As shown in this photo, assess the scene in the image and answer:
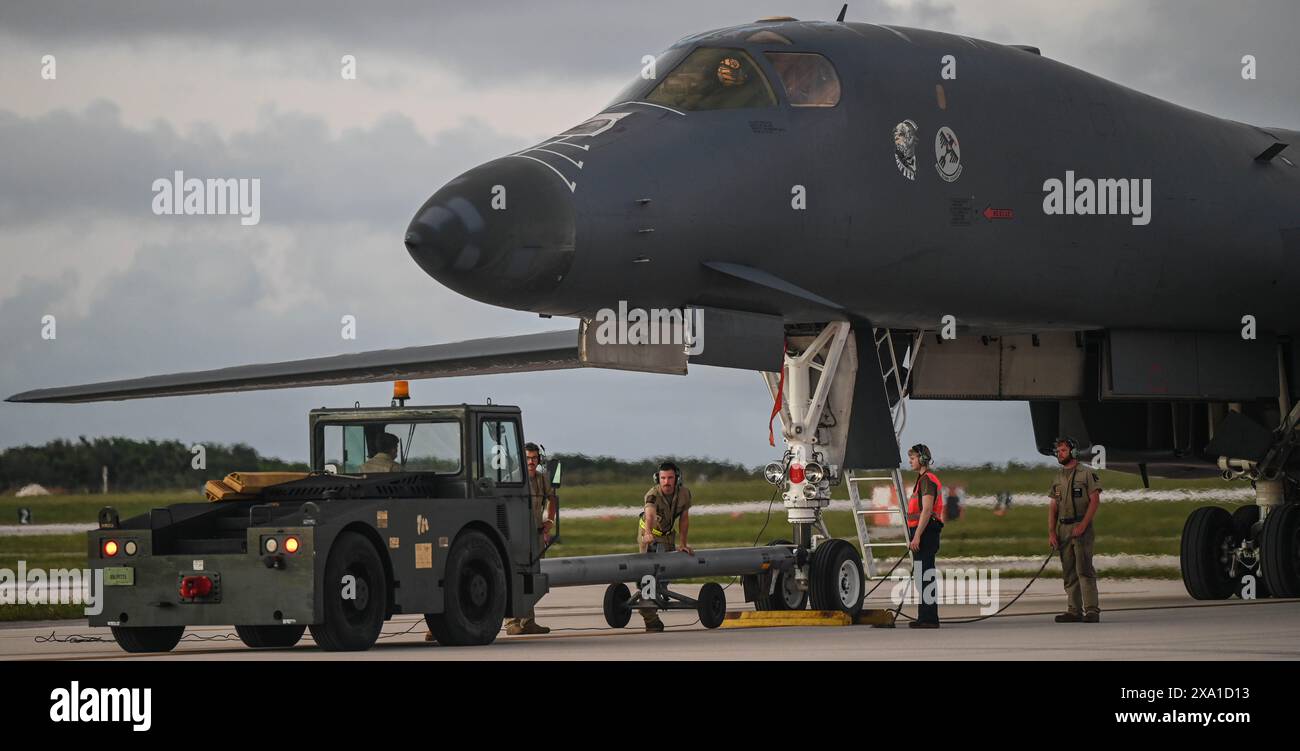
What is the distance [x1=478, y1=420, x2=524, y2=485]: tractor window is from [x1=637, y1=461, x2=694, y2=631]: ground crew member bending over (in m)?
2.41

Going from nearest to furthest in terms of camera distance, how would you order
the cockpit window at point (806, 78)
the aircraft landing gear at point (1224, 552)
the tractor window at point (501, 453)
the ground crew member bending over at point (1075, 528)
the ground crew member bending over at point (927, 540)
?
the cockpit window at point (806, 78) < the tractor window at point (501, 453) < the ground crew member bending over at point (927, 540) < the ground crew member bending over at point (1075, 528) < the aircraft landing gear at point (1224, 552)

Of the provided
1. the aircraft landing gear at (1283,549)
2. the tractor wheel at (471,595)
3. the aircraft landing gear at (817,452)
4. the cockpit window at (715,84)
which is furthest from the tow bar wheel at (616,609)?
the aircraft landing gear at (1283,549)

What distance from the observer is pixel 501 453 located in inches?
512

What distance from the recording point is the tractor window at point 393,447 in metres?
12.8

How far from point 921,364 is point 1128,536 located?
9.24m

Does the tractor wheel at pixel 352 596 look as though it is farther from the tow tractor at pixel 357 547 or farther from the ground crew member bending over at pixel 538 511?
the ground crew member bending over at pixel 538 511

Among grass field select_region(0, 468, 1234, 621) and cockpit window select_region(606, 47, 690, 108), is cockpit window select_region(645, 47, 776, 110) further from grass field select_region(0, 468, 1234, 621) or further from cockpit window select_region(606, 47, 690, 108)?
grass field select_region(0, 468, 1234, 621)

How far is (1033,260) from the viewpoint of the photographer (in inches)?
538

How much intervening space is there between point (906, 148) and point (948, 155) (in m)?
0.38

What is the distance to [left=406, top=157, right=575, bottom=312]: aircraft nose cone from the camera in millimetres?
10773

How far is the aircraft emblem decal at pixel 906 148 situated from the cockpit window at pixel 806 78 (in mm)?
521

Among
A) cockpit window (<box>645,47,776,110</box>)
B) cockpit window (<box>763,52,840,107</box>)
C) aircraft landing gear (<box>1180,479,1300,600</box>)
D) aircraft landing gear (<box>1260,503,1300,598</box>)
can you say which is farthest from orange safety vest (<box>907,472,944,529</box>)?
aircraft landing gear (<box>1180,479,1300,600</box>)
